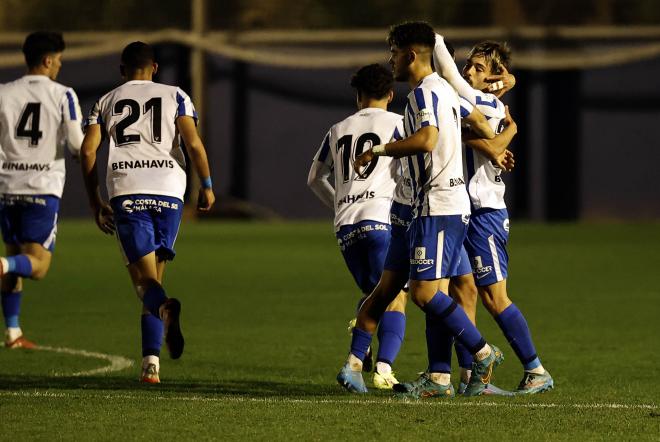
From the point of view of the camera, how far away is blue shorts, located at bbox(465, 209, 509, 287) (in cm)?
783

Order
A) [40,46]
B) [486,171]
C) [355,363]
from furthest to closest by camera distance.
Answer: [40,46]
[486,171]
[355,363]

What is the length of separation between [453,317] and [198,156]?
2.00 metres

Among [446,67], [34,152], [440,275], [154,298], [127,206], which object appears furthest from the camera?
[34,152]

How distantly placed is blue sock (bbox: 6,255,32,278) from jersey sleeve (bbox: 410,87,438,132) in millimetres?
3832

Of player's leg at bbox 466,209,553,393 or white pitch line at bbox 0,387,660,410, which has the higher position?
player's leg at bbox 466,209,553,393

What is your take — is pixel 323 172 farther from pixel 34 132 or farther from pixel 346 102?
pixel 346 102

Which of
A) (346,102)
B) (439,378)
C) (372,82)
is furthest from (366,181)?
(346,102)

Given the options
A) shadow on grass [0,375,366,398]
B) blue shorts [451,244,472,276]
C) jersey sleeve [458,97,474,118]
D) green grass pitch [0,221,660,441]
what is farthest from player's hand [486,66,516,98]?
shadow on grass [0,375,366,398]

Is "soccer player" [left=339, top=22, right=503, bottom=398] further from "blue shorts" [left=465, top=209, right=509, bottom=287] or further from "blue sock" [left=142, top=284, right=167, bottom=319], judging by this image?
"blue sock" [left=142, top=284, right=167, bottom=319]

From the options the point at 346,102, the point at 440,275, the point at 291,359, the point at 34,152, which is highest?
the point at 346,102

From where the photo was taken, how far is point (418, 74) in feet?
24.3

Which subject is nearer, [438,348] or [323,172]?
[438,348]

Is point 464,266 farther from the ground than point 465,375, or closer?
farther from the ground

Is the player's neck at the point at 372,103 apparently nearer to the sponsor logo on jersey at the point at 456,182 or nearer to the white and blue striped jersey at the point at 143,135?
the white and blue striped jersey at the point at 143,135
